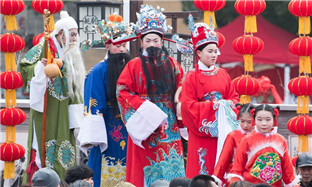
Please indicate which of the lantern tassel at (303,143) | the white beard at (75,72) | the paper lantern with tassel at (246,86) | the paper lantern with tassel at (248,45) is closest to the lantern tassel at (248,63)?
the paper lantern with tassel at (248,45)

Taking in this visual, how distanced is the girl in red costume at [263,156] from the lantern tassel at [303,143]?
199 centimetres

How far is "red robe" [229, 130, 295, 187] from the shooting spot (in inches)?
287

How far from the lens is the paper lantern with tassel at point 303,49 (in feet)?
30.5

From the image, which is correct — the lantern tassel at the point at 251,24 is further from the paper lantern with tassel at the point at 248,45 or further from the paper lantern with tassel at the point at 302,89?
the paper lantern with tassel at the point at 302,89

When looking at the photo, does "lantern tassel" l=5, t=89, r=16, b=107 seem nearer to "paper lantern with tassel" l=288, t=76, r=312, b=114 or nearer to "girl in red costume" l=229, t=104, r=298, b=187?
"paper lantern with tassel" l=288, t=76, r=312, b=114

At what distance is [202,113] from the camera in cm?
793

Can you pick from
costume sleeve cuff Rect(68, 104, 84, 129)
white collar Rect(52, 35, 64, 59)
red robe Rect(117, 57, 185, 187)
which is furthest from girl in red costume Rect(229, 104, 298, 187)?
white collar Rect(52, 35, 64, 59)

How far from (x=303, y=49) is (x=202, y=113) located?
192 centimetres

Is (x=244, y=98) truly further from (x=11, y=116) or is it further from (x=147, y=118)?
(x=11, y=116)

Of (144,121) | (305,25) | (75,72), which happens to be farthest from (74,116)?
(305,25)

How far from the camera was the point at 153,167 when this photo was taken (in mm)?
8258

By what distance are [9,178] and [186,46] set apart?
2.61 metres

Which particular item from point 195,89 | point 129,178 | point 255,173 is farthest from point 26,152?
point 255,173

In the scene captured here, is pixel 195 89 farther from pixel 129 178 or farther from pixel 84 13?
pixel 84 13
